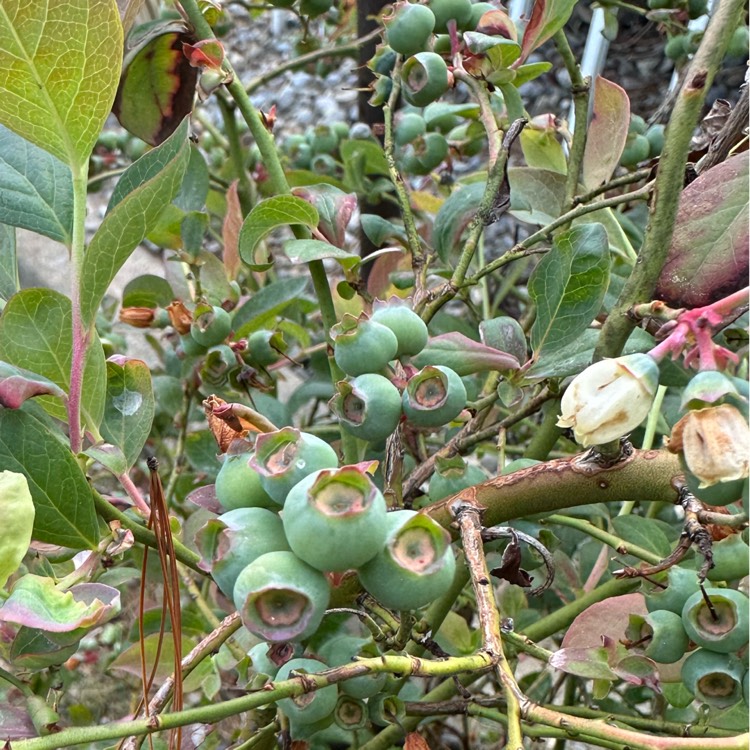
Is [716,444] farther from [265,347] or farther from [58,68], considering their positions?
[265,347]

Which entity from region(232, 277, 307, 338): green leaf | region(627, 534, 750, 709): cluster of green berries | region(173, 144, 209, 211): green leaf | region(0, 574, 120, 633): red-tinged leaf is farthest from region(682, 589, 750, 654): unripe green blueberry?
region(173, 144, 209, 211): green leaf

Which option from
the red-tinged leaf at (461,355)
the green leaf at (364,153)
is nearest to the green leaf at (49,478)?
the red-tinged leaf at (461,355)

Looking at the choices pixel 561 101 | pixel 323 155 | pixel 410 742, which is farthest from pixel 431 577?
pixel 561 101

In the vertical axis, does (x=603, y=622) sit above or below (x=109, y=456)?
below

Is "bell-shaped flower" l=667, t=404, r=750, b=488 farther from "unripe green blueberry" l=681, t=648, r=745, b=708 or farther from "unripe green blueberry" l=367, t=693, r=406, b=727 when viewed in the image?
"unripe green blueberry" l=367, t=693, r=406, b=727

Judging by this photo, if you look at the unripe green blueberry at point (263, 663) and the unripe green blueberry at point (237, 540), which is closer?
the unripe green blueberry at point (237, 540)

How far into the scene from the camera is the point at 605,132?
666 millimetres

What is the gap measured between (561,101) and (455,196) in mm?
1311

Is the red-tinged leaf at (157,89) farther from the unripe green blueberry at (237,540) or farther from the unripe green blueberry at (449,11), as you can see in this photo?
the unripe green blueberry at (237,540)

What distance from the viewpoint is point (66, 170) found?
1.64ft

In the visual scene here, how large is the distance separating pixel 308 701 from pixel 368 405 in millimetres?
150

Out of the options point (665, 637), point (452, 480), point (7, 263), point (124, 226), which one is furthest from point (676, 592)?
point (7, 263)

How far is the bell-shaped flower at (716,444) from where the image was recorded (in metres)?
0.31

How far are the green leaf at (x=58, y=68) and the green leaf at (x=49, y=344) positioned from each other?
9 centimetres
